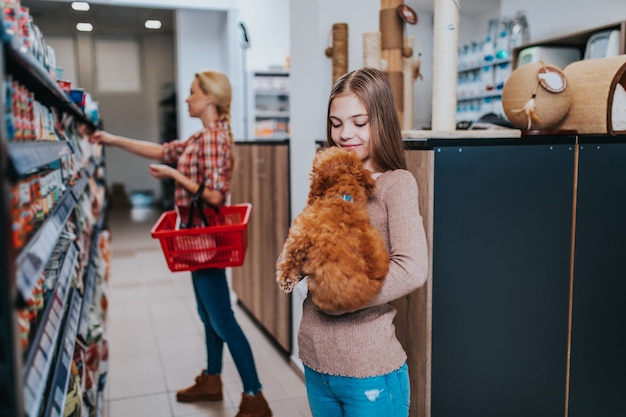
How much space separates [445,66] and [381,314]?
127cm

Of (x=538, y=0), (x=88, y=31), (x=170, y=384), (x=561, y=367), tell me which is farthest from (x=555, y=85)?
(x=88, y=31)

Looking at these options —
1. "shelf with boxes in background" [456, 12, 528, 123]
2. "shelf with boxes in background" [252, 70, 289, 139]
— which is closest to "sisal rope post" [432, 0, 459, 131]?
"shelf with boxes in background" [456, 12, 528, 123]

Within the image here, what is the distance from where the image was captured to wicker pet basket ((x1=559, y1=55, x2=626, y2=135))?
223 centimetres

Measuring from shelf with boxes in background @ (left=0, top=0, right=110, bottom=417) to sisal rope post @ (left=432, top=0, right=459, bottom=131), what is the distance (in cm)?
143

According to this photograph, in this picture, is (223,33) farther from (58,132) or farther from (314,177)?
(314,177)

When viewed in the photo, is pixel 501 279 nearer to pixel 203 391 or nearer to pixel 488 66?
pixel 203 391

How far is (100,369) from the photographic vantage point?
2.94 m

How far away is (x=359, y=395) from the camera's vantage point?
144 centimetres

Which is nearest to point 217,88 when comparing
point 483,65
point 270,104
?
point 483,65

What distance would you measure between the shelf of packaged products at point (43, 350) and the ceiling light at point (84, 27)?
37.1ft

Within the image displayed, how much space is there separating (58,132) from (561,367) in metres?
2.10

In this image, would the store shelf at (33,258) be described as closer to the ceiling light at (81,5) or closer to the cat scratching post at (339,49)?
the cat scratching post at (339,49)

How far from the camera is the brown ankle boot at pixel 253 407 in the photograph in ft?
8.96

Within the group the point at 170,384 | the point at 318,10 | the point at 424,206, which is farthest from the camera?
the point at 170,384
